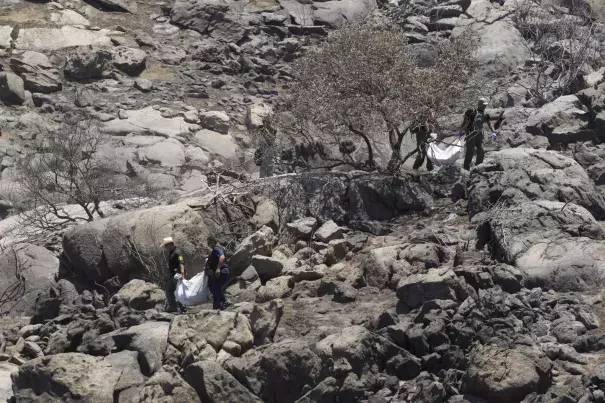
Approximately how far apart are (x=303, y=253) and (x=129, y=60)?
40.7 feet

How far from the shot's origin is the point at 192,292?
38.8ft

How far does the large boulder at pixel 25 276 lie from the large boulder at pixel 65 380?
11.1 ft

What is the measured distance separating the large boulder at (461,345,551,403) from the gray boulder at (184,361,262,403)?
192 centimetres

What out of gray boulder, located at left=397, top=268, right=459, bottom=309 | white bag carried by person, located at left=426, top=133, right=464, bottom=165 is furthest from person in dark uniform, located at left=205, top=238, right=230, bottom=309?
white bag carried by person, located at left=426, top=133, right=464, bottom=165

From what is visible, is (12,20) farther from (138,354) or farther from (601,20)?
(138,354)

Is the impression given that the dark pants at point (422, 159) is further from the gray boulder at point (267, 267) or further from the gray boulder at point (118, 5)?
the gray boulder at point (118, 5)

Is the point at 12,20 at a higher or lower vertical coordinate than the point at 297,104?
lower

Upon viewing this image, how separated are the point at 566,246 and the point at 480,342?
2.33m

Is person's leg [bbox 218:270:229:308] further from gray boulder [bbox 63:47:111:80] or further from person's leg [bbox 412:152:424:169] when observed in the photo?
gray boulder [bbox 63:47:111:80]

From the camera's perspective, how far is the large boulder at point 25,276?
43.3 feet

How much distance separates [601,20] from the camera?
24.3m

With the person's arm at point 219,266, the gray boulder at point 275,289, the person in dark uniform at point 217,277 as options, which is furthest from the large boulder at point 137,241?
the person's arm at point 219,266

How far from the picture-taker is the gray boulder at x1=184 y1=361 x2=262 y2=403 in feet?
30.0

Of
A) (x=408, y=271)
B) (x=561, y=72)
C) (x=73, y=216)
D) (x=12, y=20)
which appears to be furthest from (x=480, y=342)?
(x=12, y=20)
